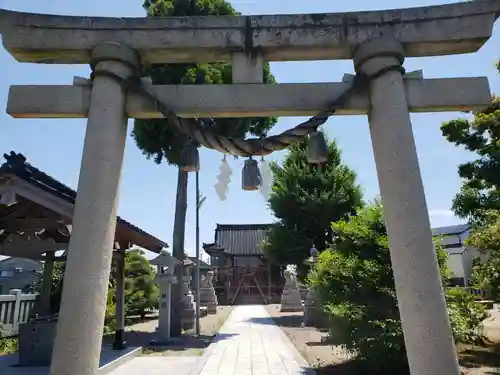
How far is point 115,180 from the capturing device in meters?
3.14

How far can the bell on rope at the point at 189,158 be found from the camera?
3.77 m

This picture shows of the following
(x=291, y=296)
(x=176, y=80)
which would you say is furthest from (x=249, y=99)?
(x=291, y=296)

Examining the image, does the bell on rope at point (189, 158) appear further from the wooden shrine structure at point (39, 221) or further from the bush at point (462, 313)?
the bush at point (462, 313)

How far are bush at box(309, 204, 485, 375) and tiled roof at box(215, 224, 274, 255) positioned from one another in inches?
1090

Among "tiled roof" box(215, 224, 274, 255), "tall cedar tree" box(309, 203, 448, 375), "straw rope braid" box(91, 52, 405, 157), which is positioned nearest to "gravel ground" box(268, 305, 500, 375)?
"tall cedar tree" box(309, 203, 448, 375)

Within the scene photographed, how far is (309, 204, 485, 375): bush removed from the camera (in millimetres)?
5859

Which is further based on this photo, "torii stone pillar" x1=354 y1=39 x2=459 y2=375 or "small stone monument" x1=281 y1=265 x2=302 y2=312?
"small stone monument" x1=281 y1=265 x2=302 y2=312

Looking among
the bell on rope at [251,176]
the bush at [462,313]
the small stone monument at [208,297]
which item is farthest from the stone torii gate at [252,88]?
the small stone monument at [208,297]

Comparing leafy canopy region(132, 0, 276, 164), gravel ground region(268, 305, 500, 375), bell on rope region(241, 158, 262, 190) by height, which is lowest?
gravel ground region(268, 305, 500, 375)

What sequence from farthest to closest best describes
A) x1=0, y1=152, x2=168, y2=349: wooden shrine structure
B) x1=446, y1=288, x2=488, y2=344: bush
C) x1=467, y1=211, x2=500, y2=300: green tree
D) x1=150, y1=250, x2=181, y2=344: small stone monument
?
x1=150, y1=250, x2=181, y2=344: small stone monument → x1=467, y1=211, x2=500, y2=300: green tree → x1=0, y1=152, x2=168, y2=349: wooden shrine structure → x1=446, y1=288, x2=488, y2=344: bush

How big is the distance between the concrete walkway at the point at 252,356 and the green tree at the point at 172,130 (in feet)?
9.76

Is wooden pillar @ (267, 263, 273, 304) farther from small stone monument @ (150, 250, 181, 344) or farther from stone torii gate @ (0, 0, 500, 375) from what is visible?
stone torii gate @ (0, 0, 500, 375)

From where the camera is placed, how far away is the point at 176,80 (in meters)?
13.3

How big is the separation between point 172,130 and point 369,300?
955cm
